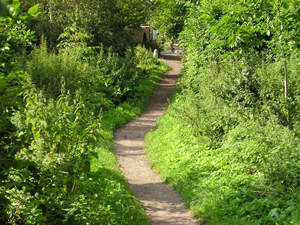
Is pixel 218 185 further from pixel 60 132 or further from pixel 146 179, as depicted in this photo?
pixel 60 132

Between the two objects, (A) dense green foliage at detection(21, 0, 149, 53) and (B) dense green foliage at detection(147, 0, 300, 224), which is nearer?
(B) dense green foliage at detection(147, 0, 300, 224)

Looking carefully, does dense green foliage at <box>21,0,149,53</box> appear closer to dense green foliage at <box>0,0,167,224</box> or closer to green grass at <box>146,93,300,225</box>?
dense green foliage at <box>0,0,167,224</box>

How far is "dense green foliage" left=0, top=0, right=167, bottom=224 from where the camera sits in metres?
3.16

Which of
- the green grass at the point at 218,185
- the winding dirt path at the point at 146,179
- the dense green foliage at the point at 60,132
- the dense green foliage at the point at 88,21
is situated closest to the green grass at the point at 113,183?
the dense green foliage at the point at 60,132

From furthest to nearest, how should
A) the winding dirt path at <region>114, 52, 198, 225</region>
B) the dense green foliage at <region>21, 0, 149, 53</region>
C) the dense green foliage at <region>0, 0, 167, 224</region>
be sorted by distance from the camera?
the dense green foliage at <region>21, 0, 149, 53</region> < the winding dirt path at <region>114, 52, 198, 225</region> < the dense green foliage at <region>0, 0, 167, 224</region>

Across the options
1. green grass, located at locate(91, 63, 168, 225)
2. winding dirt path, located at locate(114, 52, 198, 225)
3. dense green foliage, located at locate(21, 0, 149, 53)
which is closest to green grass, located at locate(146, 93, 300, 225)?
winding dirt path, located at locate(114, 52, 198, 225)

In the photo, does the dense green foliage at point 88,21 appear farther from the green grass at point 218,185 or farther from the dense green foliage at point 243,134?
the green grass at point 218,185

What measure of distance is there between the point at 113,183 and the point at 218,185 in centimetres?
203

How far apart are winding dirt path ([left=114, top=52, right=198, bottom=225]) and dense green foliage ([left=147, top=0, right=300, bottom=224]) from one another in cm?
25

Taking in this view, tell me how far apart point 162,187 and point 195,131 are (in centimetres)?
229

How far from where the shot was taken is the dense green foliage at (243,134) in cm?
582

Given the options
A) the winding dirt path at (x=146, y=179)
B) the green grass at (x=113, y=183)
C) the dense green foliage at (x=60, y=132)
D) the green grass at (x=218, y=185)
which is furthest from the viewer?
the winding dirt path at (x=146, y=179)

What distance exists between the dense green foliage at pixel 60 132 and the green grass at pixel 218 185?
1.12 metres

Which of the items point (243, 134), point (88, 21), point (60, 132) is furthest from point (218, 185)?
point (88, 21)
